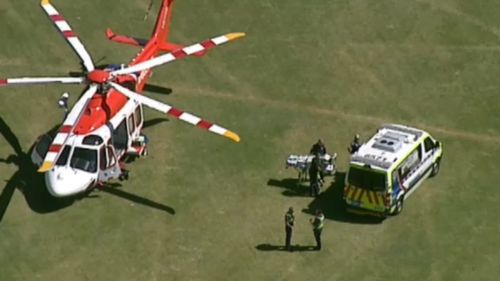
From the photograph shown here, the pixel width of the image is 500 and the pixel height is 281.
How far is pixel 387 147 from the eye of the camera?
120 feet

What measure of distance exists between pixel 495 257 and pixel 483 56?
13819 mm

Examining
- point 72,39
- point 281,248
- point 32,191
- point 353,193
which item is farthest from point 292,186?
point 72,39

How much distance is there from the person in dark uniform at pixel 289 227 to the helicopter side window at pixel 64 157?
26.5 ft

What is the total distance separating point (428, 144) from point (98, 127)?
1214 centimetres

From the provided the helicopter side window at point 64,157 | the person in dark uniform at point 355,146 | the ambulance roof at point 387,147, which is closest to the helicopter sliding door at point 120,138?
the helicopter side window at point 64,157

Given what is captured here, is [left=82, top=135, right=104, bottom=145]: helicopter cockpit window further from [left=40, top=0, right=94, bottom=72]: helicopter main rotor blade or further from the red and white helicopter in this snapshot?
[left=40, top=0, right=94, bottom=72]: helicopter main rotor blade

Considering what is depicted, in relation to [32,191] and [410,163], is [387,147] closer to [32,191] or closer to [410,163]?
[410,163]

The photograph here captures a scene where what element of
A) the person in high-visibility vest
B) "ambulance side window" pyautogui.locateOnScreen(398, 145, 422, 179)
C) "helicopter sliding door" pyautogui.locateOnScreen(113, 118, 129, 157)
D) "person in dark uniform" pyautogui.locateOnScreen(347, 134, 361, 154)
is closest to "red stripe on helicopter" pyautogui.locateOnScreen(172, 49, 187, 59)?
"helicopter sliding door" pyautogui.locateOnScreen(113, 118, 129, 157)

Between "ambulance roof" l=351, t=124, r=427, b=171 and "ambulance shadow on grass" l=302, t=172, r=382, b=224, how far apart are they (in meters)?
2.16

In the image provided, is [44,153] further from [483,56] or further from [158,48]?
[483,56]

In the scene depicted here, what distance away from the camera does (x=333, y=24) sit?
48.2 metres

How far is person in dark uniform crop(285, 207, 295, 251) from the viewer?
34.4 m

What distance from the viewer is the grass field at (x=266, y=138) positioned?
3522cm

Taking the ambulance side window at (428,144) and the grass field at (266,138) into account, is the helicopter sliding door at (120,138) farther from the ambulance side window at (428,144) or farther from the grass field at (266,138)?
the ambulance side window at (428,144)
